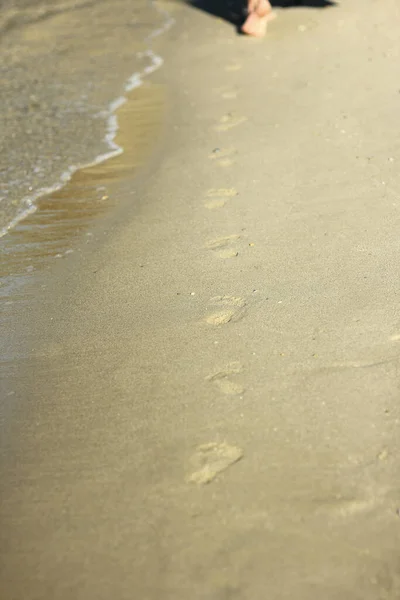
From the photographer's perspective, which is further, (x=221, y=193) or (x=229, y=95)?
(x=229, y=95)

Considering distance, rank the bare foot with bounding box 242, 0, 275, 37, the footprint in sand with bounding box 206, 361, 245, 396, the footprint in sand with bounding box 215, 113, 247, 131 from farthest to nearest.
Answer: the bare foot with bounding box 242, 0, 275, 37
the footprint in sand with bounding box 215, 113, 247, 131
the footprint in sand with bounding box 206, 361, 245, 396

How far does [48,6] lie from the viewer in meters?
10.8

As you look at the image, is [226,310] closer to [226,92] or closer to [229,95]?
[229,95]

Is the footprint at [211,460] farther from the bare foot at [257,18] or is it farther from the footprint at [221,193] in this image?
the bare foot at [257,18]

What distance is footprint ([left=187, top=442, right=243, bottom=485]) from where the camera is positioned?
81.4 inches

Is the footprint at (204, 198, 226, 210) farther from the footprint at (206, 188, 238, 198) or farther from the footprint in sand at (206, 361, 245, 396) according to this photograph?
the footprint in sand at (206, 361, 245, 396)

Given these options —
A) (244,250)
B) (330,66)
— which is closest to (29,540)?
(244,250)

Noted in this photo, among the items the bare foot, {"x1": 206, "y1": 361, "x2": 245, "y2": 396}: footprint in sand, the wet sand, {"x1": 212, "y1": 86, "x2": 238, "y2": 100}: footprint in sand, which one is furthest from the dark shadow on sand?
{"x1": 206, "y1": 361, "x2": 245, "y2": 396}: footprint in sand

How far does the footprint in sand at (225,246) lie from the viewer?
3309 mm

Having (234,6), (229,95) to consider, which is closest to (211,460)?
(229,95)

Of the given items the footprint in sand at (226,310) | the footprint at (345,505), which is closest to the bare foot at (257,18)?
the footprint in sand at (226,310)

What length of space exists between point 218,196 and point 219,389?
174 centimetres

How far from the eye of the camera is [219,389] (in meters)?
2.41

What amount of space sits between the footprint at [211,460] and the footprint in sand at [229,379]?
0.82ft
